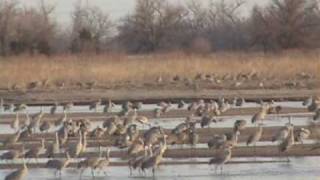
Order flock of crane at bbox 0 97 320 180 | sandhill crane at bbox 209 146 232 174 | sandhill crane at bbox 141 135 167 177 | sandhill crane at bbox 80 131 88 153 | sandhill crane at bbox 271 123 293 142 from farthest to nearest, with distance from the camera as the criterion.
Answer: sandhill crane at bbox 271 123 293 142 < sandhill crane at bbox 80 131 88 153 < flock of crane at bbox 0 97 320 180 < sandhill crane at bbox 209 146 232 174 < sandhill crane at bbox 141 135 167 177

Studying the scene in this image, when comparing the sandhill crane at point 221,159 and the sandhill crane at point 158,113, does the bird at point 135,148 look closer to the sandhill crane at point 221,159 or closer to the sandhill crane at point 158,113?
the sandhill crane at point 221,159

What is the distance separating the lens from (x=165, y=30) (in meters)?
78.1

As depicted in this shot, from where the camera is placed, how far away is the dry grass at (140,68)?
45000 mm

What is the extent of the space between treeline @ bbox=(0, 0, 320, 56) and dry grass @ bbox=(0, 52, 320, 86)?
Result: 13.9 metres

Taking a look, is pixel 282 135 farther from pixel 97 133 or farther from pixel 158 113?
pixel 158 113

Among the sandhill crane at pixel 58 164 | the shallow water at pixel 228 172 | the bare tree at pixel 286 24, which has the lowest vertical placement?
the shallow water at pixel 228 172

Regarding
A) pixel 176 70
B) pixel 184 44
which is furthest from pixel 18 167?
pixel 184 44

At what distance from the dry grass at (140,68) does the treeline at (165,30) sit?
13857mm

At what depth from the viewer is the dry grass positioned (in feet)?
148

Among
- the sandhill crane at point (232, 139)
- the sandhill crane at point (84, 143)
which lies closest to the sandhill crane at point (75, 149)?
the sandhill crane at point (84, 143)

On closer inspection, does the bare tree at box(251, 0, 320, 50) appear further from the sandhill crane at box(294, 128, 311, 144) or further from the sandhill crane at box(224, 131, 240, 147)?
the sandhill crane at box(224, 131, 240, 147)

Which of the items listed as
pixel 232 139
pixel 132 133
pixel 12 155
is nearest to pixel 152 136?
pixel 132 133

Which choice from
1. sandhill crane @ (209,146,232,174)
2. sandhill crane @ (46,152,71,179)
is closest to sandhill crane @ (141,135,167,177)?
sandhill crane @ (209,146,232,174)

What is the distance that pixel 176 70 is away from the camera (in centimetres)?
4606
